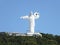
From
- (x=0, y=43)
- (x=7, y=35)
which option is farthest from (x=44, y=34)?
(x=0, y=43)

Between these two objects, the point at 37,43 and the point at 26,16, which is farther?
the point at 26,16

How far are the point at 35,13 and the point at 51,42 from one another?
21.8 feet

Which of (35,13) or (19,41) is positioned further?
(35,13)

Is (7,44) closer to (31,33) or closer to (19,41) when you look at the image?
(19,41)

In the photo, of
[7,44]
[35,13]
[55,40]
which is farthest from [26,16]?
[7,44]

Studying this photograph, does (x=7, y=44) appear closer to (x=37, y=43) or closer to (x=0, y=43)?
(x=0, y=43)

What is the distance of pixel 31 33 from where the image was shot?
59188mm

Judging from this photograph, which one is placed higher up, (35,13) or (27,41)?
(35,13)

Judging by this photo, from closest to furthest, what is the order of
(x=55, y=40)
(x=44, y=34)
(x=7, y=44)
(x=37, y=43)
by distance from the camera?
(x=7, y=44) < (x=37, y=43) < (x=55, y=40) < (x=44, y=34)

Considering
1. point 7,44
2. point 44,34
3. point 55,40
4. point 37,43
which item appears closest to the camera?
point 7,44

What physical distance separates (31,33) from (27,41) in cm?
522

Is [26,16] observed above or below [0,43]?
above

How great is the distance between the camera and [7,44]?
51.2 metres

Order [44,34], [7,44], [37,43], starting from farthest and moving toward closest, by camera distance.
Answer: [44,34] → [37,43] → [7,44]
